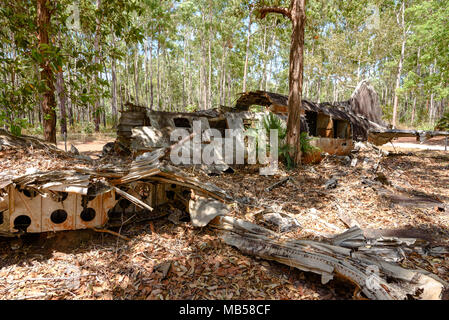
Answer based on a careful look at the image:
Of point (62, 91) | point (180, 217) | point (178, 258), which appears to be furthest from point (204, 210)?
point (62, 91)

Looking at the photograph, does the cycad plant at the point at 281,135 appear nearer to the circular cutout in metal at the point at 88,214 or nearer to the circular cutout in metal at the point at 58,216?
the circular cutout in metal at the point at 88,214

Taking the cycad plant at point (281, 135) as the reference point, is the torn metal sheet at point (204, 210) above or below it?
below

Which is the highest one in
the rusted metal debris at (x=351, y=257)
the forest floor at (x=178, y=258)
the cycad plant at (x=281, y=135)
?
the cycad plant at (x=281, y=135)

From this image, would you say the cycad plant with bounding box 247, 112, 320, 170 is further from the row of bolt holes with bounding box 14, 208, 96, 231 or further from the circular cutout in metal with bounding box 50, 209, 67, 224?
the circular cutout in metal with bounding box 50, 209, 67, 224

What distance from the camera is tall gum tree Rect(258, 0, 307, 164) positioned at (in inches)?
284

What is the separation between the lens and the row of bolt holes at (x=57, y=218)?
2746 mm

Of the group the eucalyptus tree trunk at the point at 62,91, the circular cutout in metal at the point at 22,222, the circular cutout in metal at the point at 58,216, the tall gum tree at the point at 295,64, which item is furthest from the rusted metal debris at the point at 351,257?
the tall gum tree at the point at 295,64

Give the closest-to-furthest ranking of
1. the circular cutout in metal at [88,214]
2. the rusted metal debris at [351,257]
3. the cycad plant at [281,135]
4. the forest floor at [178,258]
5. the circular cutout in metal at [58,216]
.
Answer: the rusted metal debris at [351,257] → the forest floor at [178,258] → the circular cutout in metal at [58,216] → the circular cutout in metal at [88,214] → the cycad plant at [281,135]

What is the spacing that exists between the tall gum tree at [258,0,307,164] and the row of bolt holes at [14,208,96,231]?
6.38 m

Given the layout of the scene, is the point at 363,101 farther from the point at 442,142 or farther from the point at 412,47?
the point at 412,47

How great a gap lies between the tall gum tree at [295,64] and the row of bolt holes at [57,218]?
6382 millimetres

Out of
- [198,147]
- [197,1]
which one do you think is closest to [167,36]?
[197,1]
